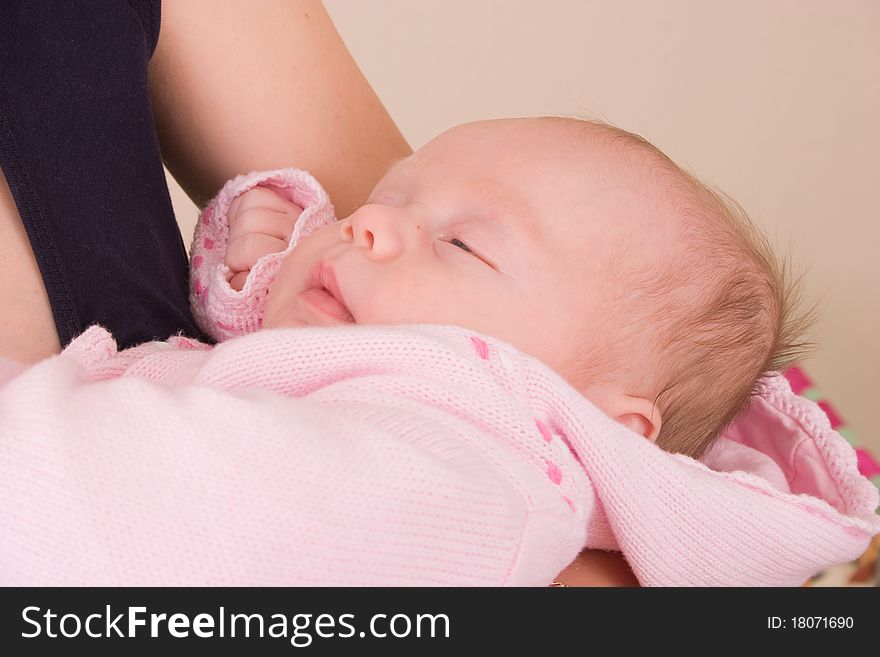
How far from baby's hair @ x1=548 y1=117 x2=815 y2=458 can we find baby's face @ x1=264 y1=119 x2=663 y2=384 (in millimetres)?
30

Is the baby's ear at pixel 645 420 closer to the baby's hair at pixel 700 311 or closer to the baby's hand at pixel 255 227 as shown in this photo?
the baby's hair at pixel 700 311

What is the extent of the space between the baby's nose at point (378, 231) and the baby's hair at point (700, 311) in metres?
0.20

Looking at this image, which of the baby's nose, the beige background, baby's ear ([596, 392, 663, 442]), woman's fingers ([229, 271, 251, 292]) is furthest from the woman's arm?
the beige background

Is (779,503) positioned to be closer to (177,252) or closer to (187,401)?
(187,401)

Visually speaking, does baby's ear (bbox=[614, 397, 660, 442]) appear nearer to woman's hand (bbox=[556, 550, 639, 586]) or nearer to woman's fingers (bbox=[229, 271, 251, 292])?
woman's hand (bbox=[556, 550, 639, 586])

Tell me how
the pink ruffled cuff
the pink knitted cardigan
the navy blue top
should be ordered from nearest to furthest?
the pink knitted cardigan → the navy blue top → the pink ruffled cuff

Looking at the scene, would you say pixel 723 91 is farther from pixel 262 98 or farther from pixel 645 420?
pixel 645 420

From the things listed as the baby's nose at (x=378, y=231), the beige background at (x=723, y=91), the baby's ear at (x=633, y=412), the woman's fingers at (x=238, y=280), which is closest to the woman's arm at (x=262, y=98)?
the woman's fingers at (x=238, y=280)

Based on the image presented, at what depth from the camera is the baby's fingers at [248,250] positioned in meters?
1.01

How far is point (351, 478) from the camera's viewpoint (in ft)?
2.01

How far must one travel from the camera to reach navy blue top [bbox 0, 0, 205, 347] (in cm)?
Result: 80

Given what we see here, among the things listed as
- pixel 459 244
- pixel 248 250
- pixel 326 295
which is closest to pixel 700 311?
pixel 459 244

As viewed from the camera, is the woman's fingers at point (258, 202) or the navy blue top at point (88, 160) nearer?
the navy blue top at point (88, 160)

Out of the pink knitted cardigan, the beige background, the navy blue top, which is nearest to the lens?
the pink knitted cardigan
